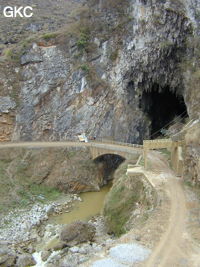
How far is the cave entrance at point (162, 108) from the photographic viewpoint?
47.2 meters

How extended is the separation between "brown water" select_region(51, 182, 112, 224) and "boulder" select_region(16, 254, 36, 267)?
7.03 metres

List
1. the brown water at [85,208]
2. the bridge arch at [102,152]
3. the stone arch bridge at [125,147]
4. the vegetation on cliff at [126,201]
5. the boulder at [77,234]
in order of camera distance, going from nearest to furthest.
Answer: the boulder at [77,234], the vegetation on cliff at [126,201], the stone arch bridge at [125,147], the brown water at [85,208], the bridge arch at [102,152]

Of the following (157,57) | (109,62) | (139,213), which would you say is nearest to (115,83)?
(109,62)

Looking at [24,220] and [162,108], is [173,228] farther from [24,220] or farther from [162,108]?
[162,108]

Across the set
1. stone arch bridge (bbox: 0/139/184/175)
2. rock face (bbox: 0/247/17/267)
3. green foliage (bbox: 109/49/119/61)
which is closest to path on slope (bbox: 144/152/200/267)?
stone arch bridge (bbox: 0/139/184/175)

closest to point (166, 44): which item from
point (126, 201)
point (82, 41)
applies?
point (82, 41)

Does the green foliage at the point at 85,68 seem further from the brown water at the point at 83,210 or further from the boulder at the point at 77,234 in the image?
the boulder at the point at 77,234

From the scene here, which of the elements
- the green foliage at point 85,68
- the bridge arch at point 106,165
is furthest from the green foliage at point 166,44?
the bridge arch at point 106,165

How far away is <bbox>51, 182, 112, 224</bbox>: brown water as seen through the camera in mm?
29266

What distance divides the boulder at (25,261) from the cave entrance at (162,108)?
2895cm

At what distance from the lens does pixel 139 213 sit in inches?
906

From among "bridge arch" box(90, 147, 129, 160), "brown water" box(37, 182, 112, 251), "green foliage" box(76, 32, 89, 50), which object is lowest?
"brown water" box(37, 182, 112, 251)

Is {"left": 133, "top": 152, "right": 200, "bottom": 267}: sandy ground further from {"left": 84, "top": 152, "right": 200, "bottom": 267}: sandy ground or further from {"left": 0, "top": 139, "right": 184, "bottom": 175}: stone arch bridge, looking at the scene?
Answer: {"left": 0, "top": 139, "right": 184, "bottom": 175}: stone arch bridge

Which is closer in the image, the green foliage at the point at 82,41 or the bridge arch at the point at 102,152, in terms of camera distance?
the bridge arch at the point at 102,152
